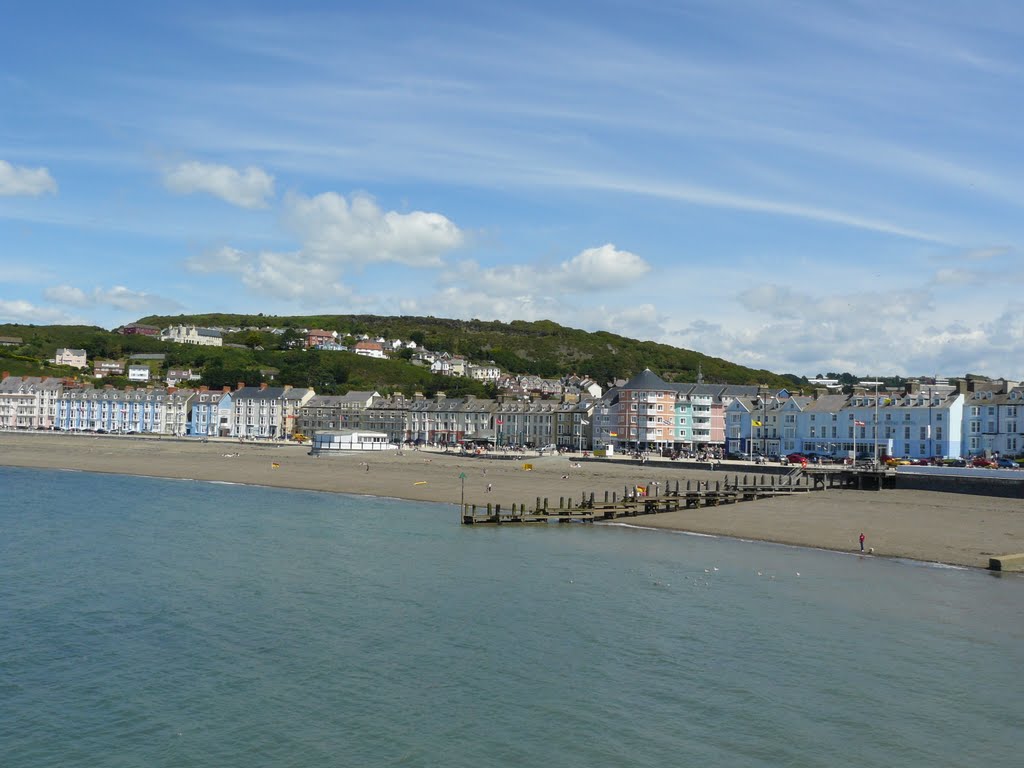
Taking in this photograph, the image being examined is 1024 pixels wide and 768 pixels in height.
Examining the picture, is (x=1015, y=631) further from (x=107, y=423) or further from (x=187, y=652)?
(x=107, y=423)

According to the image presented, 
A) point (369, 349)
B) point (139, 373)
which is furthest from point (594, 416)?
point (369, 349)

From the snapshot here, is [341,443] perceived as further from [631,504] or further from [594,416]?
[631,504]

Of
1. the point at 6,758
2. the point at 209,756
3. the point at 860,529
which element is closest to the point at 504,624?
the point at 209,756

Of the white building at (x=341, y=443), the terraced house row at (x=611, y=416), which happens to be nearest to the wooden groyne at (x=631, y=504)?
the terraced house row at (x=611, y=416)

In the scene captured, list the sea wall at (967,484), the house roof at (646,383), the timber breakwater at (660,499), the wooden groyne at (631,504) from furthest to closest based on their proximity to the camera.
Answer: the house roof at (646,383) → the sea wall at (967,484) → the timber breakwater at (660,499) → the wooden groyne at (631,504)

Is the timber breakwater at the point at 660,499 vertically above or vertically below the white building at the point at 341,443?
below

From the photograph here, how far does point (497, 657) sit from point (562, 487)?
37.2m

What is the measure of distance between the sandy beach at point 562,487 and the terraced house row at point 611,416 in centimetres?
1687

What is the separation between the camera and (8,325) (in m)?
192

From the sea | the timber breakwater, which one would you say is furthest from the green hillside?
the sea

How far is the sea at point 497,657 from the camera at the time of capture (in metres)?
15.1

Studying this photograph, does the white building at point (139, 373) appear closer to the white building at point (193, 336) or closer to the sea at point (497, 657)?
the white building at point (193, 336)

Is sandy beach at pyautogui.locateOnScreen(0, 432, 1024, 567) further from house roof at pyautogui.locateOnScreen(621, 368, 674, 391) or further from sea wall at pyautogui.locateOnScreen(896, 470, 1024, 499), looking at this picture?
house roof at pyautogui.locateOnScreen(621, 368, 674, 391)

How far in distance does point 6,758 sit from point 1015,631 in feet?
69.7
